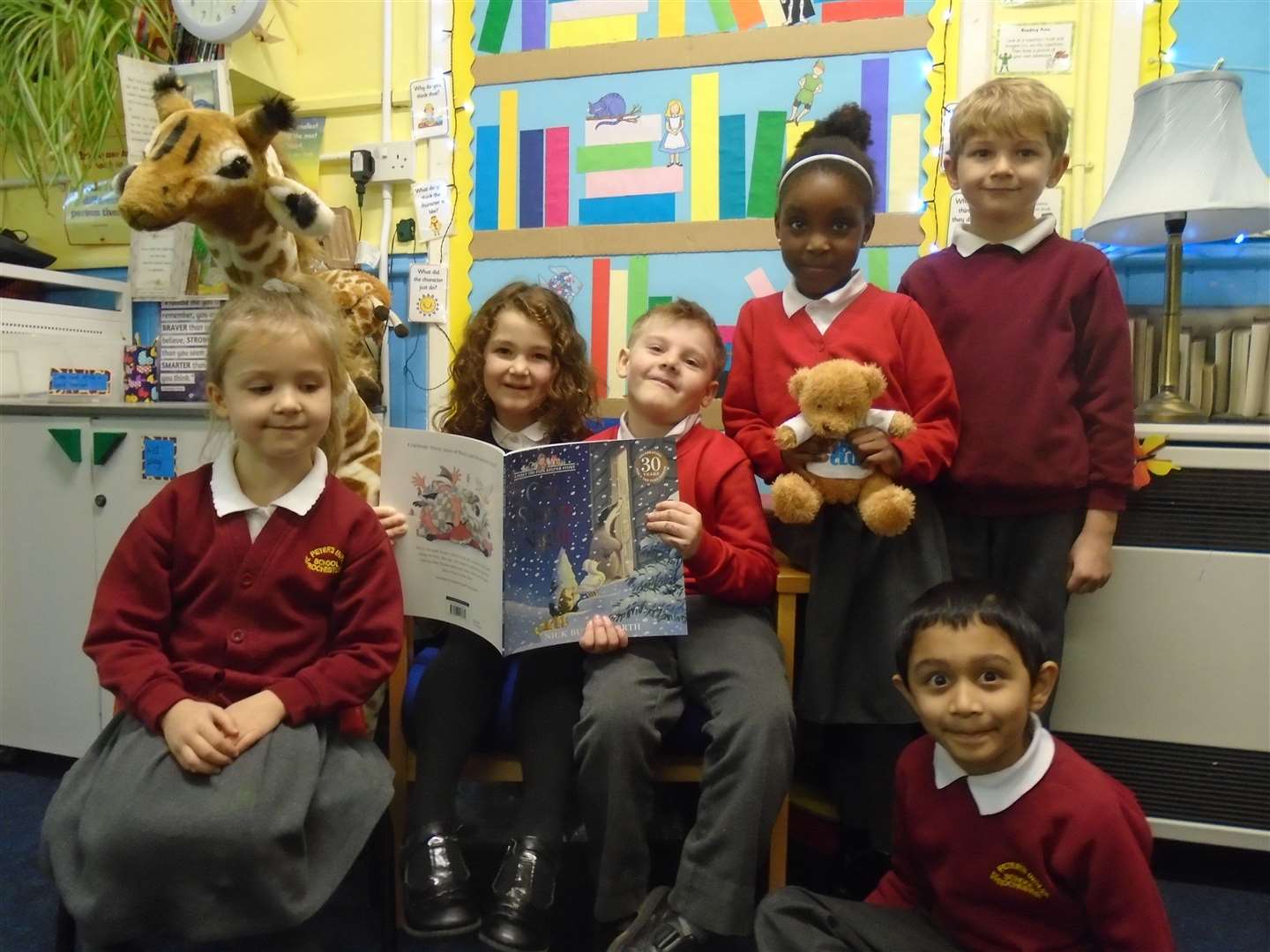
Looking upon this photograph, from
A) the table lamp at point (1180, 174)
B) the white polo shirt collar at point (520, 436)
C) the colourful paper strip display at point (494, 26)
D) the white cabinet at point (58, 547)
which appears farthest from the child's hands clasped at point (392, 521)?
the colourful paper strip display at point (494, 26)

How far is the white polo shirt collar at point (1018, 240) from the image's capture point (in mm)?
1378

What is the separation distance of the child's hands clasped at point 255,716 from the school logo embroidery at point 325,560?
0.56ft

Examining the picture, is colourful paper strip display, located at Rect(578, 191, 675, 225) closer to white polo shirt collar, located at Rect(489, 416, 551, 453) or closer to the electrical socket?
the electrical socket

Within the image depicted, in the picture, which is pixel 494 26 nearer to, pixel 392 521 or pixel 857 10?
pixel 857 10

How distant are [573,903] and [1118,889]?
0.85m

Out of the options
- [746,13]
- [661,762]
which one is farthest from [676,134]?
[661,762]

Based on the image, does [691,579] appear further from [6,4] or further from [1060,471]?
[6,4]

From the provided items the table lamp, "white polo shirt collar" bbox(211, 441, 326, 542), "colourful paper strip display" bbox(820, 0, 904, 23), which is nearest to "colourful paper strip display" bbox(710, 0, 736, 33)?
"colourful paper strip display" bbox(820, 0, 904, 23)

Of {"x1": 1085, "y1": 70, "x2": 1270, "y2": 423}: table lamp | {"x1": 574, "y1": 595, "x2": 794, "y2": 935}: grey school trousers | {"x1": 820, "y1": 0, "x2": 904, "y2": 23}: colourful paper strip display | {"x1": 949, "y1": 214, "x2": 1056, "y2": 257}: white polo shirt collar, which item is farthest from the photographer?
{"x1": 820, "y1": 0, "x2": 904, "y2": 23}: colourful paper strip display

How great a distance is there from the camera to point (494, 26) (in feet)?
7.04

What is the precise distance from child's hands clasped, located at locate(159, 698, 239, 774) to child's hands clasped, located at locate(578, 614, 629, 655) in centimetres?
A: 47

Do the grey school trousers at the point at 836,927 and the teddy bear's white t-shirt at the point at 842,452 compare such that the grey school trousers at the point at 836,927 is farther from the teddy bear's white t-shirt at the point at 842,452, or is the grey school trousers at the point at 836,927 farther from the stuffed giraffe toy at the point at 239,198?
the stuffed giraffe toy at the point at 239,198

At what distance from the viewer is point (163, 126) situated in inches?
61.0

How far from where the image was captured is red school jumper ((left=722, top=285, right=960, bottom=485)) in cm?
131
